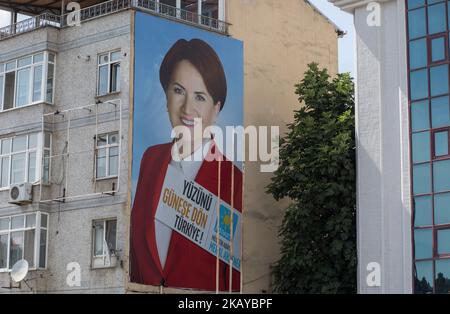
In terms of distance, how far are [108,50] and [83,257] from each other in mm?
6137

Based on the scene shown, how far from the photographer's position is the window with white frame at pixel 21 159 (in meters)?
30.3

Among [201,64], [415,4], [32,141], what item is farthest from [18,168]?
[415,4]

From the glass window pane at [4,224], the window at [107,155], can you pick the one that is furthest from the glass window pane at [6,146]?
the window at [107,155]

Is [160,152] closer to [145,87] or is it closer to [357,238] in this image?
[145,87]

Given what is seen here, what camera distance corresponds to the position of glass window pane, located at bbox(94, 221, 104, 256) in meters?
28.8

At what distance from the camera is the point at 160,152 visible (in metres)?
29.5

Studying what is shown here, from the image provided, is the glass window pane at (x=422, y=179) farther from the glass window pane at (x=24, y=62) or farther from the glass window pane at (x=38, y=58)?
the glass window pane at (x=24, y=62)

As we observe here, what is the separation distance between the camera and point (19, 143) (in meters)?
31.2

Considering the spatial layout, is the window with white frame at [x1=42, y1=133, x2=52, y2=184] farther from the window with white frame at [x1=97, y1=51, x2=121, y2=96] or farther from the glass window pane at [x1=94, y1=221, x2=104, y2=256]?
the glass window pane at [x1=94, y1=221, x2=104, y2=256]

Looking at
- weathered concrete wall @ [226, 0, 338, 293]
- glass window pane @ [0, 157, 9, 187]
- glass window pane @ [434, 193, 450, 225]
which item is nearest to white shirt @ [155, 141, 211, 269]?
weathered concrete wall @ [226, 0, 338, 293]

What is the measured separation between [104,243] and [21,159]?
171 inches
